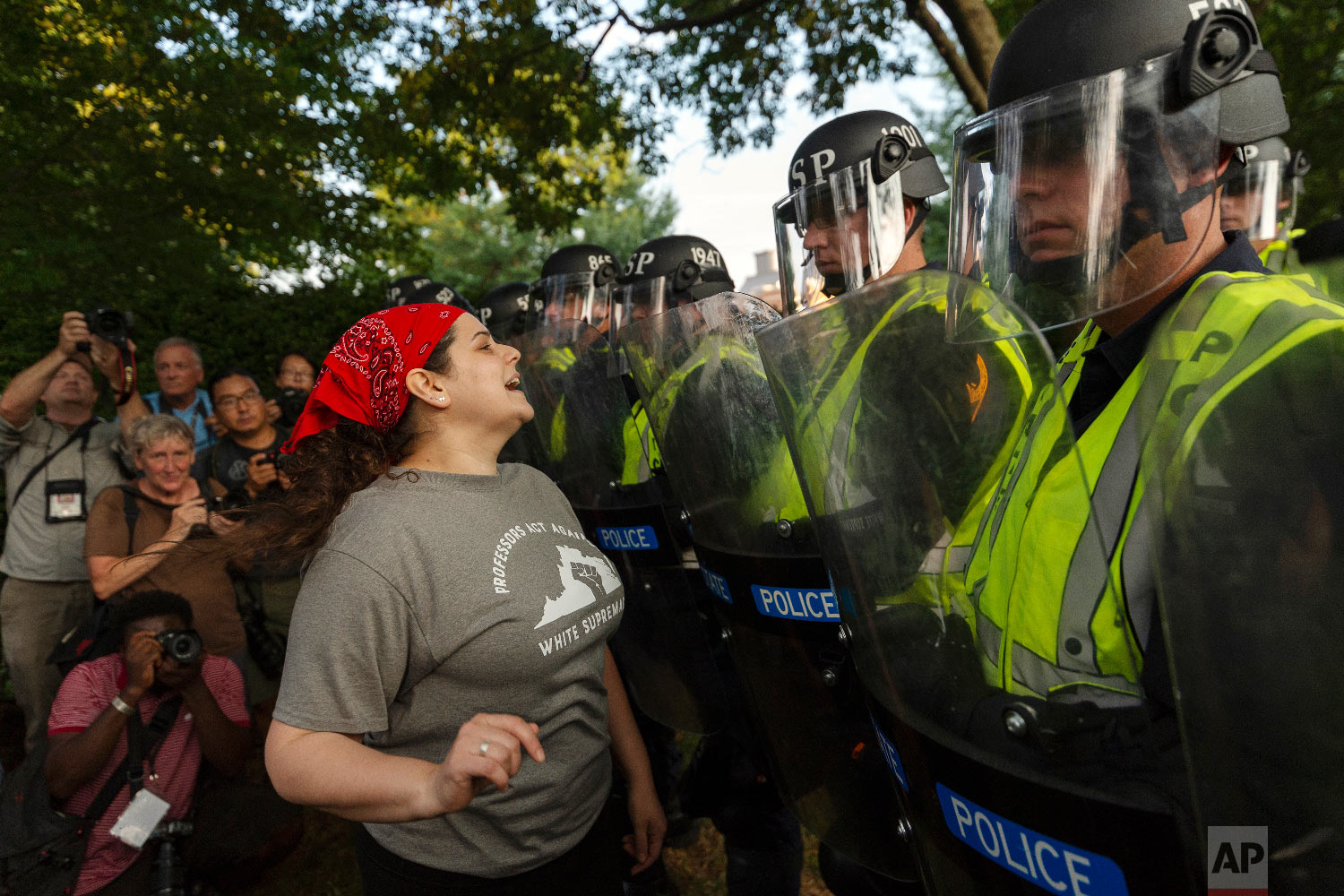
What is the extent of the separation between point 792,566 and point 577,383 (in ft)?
3.78

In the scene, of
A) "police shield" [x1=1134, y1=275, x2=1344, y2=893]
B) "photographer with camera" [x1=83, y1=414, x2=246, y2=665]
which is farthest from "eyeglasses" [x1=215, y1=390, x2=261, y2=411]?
"police shield" [x1=1134, y1=275, x2=1344, y2=893]

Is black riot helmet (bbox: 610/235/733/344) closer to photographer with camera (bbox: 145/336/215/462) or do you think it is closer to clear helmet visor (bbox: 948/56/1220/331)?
clear helmet visor (bbox: 948/56/1220/331)

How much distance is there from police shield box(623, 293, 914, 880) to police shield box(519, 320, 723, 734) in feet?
1.62

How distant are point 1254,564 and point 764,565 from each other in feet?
3.41

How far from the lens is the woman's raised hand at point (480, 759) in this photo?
1332 mm

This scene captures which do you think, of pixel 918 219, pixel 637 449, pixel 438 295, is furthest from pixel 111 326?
pixel 918 219

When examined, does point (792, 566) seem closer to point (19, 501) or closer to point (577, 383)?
point (577, 383)

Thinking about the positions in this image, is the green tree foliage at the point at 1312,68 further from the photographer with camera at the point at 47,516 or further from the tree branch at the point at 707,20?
the photographer with camera at the point at 47,516

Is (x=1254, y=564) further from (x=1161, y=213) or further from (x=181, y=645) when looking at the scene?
(x=181, y=645)

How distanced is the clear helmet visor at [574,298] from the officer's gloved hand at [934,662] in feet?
Answer: 10.2

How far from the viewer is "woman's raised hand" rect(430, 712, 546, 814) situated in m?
1.33

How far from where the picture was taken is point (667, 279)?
358 centimetres

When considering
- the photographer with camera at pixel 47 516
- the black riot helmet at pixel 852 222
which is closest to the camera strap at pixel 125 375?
the photographer with camera at pixel 47 516

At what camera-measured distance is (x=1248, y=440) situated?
79cm
